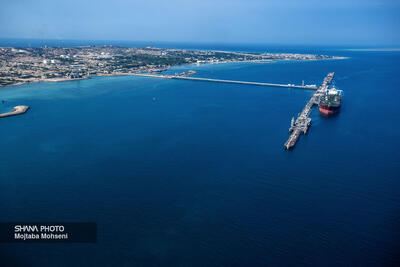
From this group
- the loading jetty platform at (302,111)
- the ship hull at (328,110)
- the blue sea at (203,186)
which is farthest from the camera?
the ship hull at (328,110)

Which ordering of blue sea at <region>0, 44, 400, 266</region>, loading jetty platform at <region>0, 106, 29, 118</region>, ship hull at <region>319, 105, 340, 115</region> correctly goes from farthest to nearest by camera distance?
ship hull at <region>319, 105, 340, 115</region> → loading jetty platform at <region>0, 106, 29, 118</region> → blue sea at <region>0, 44, 400, 266</region>

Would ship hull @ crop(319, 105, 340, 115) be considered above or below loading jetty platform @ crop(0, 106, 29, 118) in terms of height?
above

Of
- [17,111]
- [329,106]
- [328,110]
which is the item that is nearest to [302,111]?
[328,110]

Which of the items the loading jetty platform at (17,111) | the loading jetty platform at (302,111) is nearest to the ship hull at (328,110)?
the loading jetty platform at (302,111)

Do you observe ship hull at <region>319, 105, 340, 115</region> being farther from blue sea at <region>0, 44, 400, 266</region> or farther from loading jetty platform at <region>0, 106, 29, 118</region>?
loading jetty platform at <region>0, 106, 29, 118</region>

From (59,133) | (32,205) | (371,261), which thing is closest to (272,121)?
(371,261)

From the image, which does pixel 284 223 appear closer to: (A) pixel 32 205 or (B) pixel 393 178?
(B) pixel 393 178

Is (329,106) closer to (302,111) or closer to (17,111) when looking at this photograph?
(302,111)

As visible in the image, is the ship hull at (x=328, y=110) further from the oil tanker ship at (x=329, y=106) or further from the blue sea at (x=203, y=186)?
the blue sea at (x=203, y=186)

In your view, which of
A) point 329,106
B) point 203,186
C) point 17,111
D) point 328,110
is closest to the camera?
point 203,186

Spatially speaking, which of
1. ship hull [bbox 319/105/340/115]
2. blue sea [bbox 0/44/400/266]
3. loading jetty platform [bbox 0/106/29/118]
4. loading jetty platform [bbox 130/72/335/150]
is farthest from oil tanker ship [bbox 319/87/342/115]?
loading jetty platform [bbox 0/106/29/118]
